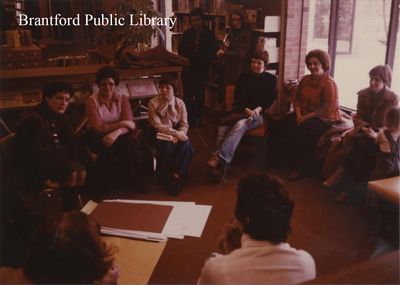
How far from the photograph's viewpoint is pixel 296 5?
4973 mm

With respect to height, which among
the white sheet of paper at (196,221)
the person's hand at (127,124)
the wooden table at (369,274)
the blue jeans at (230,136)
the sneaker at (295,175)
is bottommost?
the sneaker at (295,175)

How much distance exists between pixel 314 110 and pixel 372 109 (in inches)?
23.4

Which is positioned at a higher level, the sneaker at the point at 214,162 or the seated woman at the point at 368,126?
the seated woman at the point at 368,126

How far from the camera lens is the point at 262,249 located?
4.75 feet

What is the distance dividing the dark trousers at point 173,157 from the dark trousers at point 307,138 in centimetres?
103

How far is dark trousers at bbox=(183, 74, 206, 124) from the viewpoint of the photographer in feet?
19.5

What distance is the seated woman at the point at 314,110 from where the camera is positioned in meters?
4.20

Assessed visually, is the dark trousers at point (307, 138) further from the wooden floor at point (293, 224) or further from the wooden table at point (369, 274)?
the wooden table at point (369, 274)

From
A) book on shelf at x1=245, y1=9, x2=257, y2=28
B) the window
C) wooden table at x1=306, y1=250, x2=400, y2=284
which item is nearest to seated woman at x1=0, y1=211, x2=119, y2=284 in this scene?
wooden table at x1=306, y1=250, x2=400, y2=284

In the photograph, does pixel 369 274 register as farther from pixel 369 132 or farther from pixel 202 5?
pixel 202 5

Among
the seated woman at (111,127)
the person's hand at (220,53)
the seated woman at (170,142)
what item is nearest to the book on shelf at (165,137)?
the seated woman at (170,142)

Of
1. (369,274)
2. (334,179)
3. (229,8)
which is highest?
(229,8)

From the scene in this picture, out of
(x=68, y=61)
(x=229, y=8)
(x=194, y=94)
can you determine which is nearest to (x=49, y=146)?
(x=68, y=61)

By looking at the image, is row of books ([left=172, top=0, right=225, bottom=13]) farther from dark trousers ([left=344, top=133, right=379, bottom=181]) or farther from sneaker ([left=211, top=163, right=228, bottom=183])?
dark trousers ([left=344, top=133, right=379, bottom=181])
